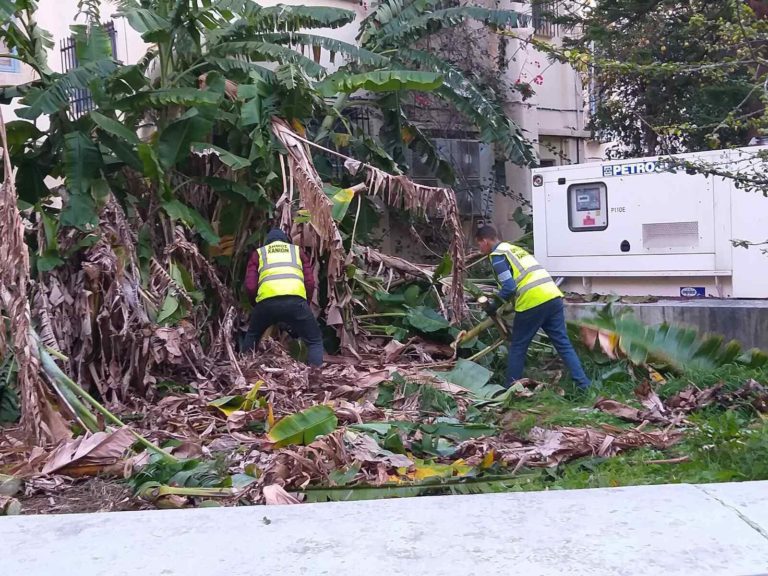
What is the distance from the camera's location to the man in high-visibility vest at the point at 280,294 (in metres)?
8.29

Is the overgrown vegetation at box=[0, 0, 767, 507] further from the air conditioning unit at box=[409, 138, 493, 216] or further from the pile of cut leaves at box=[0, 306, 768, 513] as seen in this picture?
the air conditioning unit at box=[409, 138, 493, 216]

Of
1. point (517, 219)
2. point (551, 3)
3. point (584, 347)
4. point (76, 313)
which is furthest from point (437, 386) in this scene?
point (551, 3)

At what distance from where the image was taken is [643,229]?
955 centimetres

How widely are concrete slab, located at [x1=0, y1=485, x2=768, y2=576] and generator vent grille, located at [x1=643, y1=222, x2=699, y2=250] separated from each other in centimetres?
522

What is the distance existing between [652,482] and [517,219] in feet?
28.3

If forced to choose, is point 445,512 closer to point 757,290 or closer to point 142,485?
point 142,485

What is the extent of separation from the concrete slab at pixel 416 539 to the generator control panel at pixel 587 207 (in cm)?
584

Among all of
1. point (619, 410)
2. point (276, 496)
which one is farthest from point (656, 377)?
point (276, 496)

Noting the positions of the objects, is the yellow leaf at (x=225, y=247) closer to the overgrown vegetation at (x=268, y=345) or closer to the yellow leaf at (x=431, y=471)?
the overgrown vegetation at (x=268, y=345)

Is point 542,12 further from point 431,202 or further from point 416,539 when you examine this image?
point 416,539

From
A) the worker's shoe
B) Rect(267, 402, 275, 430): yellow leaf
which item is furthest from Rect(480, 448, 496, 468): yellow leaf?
the worker's shoe


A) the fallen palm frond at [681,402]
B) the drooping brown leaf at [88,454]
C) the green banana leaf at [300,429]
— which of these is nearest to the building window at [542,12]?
the fallen palm frond at [681,402]

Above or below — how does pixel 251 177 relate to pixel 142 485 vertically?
above

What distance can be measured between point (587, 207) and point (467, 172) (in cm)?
482
